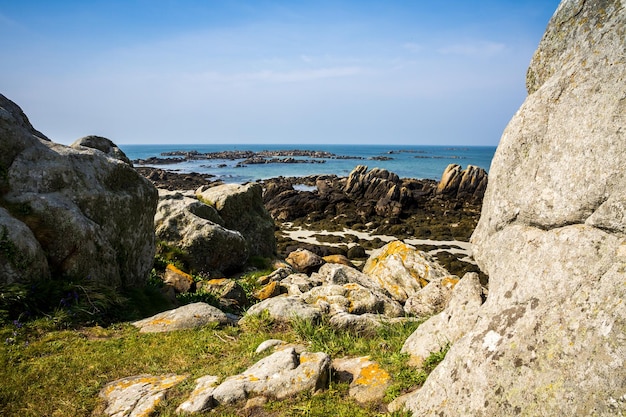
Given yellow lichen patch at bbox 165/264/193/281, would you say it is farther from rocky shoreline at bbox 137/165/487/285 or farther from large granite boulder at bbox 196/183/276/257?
rocky shoreline at bbox 137/165/487/285

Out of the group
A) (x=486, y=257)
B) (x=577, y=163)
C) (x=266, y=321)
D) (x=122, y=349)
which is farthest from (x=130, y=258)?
(x=577, y=163)

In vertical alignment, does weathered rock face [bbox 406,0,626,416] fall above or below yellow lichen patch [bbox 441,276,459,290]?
above

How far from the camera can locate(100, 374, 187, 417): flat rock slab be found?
5371 millimetres

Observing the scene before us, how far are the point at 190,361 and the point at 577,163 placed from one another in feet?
22.7

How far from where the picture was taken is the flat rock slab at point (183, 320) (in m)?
8.78

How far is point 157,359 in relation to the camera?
7227 millimetres

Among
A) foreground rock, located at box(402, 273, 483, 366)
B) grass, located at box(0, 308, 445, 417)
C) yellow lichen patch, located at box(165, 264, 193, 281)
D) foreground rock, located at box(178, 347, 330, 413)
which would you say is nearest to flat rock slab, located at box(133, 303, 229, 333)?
grass, located at box(0, 308, 445, 417)

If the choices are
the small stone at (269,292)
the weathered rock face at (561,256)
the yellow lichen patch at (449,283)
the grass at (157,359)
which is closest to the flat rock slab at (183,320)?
the grass at (157,359)

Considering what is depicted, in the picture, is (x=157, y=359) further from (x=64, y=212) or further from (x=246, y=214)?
(x=246, y=214)

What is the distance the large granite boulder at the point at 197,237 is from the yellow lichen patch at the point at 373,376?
1251 centimetres

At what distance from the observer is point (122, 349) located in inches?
303

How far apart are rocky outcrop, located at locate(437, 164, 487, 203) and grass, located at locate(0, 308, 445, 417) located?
54.2m

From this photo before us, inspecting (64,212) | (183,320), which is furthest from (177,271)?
(183,320)

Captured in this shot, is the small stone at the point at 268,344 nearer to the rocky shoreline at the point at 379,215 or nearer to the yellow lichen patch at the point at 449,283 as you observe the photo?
the yellow lichen patch at the point at 449,283
